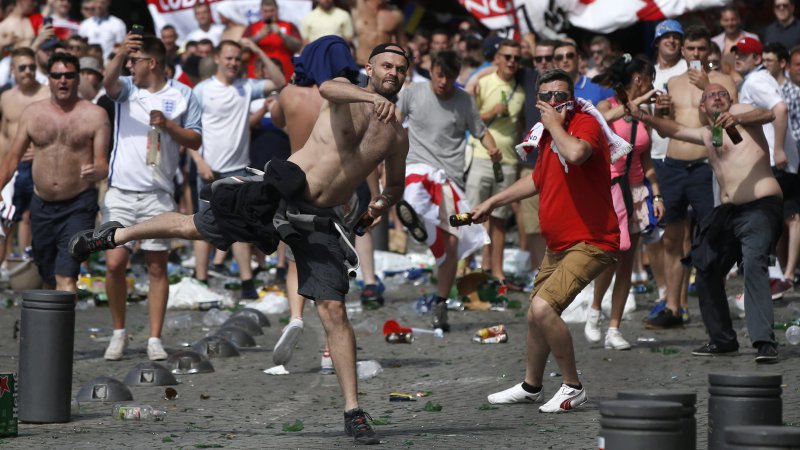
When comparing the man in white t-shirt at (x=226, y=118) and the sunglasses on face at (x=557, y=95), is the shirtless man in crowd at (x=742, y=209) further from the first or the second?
the man in white t-shirt at (x=226, y=118)

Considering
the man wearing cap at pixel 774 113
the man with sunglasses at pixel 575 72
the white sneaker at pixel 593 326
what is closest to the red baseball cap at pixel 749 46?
the man wearing cap at pixel 774 113

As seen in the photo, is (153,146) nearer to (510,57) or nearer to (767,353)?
(510,57)

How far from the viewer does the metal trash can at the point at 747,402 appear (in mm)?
5957

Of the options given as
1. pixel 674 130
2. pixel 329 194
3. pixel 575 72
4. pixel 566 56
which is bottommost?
pixel 329 194

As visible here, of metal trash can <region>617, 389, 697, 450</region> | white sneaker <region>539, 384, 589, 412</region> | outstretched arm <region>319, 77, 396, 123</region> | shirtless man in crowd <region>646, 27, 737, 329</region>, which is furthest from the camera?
shirtless man in crowd <region>646, 27, 737, 329</region>

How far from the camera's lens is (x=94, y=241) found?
28.1 feet

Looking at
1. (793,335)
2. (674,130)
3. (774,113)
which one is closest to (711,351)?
(793,335)

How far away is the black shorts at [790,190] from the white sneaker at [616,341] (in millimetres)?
3033

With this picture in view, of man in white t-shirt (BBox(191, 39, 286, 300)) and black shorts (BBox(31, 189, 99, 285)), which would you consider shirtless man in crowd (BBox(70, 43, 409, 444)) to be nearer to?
black shorts (BBox(31, 189, 99, 285))

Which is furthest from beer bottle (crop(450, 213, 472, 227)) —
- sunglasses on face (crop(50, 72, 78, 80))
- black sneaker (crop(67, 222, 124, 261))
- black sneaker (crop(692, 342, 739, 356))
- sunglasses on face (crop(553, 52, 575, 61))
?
sunglasses on face (crop(553, 52, 575, 61))

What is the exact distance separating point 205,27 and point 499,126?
657cm

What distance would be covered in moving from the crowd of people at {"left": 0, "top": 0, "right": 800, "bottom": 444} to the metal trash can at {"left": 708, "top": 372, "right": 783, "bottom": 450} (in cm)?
205

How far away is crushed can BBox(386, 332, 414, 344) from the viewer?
454 inches

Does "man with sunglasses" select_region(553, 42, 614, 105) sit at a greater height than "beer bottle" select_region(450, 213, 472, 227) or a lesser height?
greater
